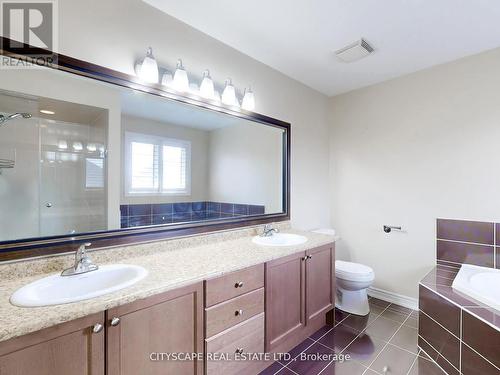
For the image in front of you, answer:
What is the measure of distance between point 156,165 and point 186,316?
3.60ft

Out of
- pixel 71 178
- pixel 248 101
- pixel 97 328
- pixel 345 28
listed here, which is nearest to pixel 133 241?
pixel 71 178

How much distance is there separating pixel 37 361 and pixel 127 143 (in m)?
Answer: 1.20

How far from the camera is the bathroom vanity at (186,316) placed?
856 mm

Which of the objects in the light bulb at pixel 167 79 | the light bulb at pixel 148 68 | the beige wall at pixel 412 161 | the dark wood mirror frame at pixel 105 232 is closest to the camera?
the dark wood mirror frame at pixel 105 232

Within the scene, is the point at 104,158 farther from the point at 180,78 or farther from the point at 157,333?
the point at 157,333

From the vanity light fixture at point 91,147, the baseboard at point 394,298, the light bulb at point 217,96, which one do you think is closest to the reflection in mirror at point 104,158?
the vanity light fixture at point 91,147

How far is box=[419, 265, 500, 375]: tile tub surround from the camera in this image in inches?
54.2

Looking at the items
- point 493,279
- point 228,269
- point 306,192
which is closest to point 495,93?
point 493,279

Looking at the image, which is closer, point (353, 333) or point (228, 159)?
point (353, 333)

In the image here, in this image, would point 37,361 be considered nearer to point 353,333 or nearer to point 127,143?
point 127,143

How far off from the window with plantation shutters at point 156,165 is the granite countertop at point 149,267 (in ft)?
1.39

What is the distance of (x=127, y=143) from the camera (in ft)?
5.32

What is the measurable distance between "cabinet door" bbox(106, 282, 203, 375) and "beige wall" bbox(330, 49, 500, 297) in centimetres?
234

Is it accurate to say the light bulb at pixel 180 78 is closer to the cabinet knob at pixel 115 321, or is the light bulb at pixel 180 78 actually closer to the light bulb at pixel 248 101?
the light bulb at pixel 248 101
